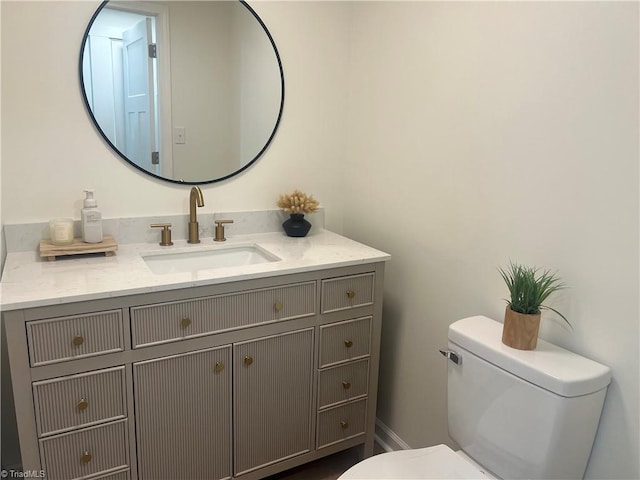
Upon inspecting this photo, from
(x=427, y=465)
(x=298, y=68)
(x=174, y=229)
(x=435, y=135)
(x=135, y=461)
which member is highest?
(x=298, y=68)

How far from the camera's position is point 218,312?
59.0 inches

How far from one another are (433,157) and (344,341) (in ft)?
2.45

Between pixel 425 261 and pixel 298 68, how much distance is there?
3.19 feet

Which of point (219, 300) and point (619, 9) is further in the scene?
point (219, 300)

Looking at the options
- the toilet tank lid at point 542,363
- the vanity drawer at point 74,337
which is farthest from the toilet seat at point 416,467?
the vanity drawer at point 74,337

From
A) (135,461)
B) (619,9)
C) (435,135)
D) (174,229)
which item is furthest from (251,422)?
(619,9)

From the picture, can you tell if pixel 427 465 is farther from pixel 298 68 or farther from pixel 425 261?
pixel 298 68

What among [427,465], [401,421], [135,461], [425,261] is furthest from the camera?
[401,421]

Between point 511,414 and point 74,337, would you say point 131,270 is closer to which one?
point 74,337

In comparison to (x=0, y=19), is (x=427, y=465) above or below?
below

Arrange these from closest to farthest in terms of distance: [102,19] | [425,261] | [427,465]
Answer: [427,465]
[102,19]
[425,261]

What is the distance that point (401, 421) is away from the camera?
Result: 2031 millimetres

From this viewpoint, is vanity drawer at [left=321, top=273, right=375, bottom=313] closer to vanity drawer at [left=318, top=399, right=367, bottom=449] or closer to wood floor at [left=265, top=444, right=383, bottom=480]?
vanity drawer at [left=318, top=399, right=367, bottom=449]

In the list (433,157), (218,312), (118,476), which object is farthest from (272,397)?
(433,157)
